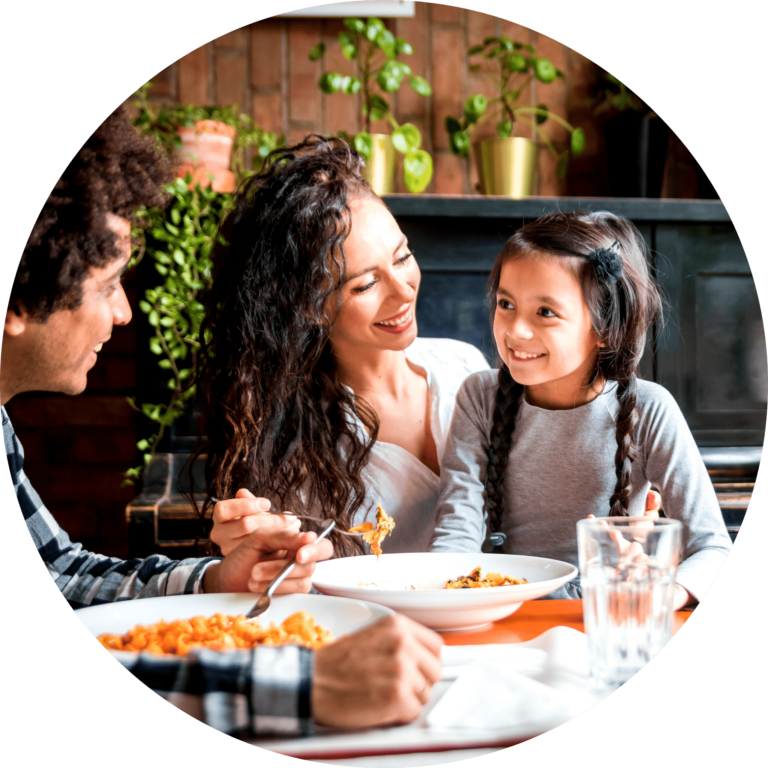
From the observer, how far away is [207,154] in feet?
3.07

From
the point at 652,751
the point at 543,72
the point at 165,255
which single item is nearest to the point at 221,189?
the point at 165,255

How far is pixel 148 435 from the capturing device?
93cm

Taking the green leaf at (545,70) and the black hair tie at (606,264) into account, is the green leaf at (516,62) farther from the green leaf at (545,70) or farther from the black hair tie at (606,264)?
the black hair tie at (606,264)

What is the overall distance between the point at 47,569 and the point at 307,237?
473 mm

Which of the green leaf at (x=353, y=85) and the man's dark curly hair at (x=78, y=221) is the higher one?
the green leaf at (x=353, y=85)

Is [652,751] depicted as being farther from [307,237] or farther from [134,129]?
[134,129]

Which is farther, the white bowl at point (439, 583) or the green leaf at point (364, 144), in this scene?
the green leaf at point (364, 144)

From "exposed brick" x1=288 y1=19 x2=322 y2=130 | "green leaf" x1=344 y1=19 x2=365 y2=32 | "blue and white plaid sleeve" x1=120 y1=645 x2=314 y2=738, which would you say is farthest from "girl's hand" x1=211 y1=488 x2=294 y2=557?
"green leaf" x1=344 y1=19 x2=365 y2=32

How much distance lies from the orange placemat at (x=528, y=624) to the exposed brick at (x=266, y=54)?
63cm

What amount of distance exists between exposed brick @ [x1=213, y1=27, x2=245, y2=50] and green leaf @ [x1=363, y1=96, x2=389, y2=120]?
160 mm

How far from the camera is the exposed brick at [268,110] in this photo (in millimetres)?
949

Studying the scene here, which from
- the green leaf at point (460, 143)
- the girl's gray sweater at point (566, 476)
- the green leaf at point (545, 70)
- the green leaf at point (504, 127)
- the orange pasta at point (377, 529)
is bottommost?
the orange pasta at point (377, 529)

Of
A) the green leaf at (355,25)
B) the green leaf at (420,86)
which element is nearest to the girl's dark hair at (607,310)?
the green leaf at (420,86)

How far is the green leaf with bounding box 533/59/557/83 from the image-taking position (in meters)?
0.95
